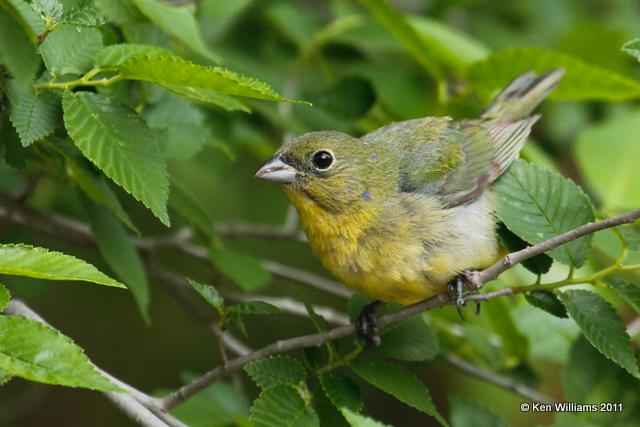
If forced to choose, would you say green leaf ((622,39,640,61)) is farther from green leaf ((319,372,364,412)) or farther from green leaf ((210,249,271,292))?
green leaf ((210,249,271,292))

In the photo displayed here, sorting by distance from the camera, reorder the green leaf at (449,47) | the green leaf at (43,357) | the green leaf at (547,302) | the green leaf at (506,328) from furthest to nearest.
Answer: the green leaf at (449,47) < the green leaf at (506,328) < the green leaf at (547,302) < the green leaf at (43,357)

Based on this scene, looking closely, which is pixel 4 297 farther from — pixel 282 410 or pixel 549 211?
pixel 549 211

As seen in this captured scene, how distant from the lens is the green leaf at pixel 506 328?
3.74m

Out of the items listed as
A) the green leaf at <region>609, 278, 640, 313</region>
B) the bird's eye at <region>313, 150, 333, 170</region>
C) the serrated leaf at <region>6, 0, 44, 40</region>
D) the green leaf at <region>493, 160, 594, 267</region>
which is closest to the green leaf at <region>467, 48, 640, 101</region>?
the bird's eye at <region>313, 150, 333, 170</region>

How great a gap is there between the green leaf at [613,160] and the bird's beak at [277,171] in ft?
5.65

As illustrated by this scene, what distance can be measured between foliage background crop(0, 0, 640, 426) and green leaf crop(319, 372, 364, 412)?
27 cm

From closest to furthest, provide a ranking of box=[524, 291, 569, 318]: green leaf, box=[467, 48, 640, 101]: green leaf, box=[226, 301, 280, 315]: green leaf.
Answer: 1. box=[226, 301, 280, 315]: green leaf
2. box=[524, 291, 569, 318]: green leaf
3. box=[467, 48, 640, 101]: green leaf

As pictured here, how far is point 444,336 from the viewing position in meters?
4.07

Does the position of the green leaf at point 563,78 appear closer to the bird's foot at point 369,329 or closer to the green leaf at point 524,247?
the green leaf at point 524,247

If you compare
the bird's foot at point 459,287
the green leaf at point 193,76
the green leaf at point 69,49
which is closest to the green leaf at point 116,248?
the green leaf at point 69,49

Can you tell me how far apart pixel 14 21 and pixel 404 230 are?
64.5 inches

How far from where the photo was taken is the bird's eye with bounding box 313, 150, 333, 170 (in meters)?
3.64

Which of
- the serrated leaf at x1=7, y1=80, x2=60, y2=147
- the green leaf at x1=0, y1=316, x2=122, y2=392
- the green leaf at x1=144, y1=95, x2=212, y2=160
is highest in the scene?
the serrated leaf at x1=7, y1=80, x2=60, y2=147

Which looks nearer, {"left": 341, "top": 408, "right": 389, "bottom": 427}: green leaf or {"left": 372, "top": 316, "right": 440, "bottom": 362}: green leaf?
Result: {"left": 341, "top": 408, "right": 389, "bottom": 427}: green leaf
